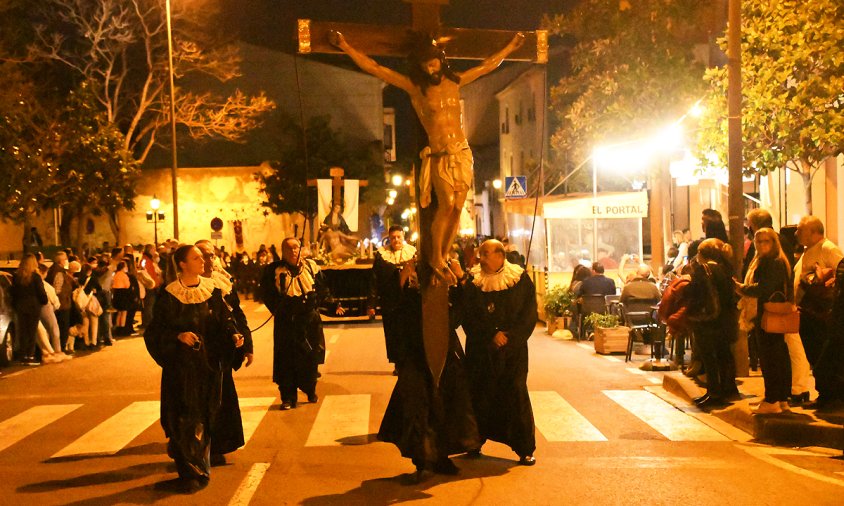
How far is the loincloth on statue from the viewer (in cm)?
764

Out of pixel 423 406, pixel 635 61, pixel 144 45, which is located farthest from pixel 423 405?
pixel 144 45

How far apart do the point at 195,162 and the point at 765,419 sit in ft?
143

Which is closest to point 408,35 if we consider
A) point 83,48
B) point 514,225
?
point 514,225

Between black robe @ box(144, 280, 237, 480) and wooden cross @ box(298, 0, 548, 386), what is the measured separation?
5.95ft

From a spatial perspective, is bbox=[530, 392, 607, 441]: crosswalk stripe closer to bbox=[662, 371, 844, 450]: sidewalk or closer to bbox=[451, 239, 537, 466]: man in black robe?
bbox=[451, 239, 537, 466]: man in black robe

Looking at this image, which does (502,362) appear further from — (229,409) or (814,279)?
(814,279)

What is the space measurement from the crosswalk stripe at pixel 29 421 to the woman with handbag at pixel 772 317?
24.5 feet

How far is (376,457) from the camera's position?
29.4 feet

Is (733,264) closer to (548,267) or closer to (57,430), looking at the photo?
(57,430)

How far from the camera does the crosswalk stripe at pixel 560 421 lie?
31.9 feet

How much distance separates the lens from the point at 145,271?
863 inches

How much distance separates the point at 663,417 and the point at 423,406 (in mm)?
3853

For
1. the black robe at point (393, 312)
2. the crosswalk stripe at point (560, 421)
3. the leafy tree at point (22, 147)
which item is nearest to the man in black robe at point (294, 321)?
the crosswalk stripe at point (560, 421)

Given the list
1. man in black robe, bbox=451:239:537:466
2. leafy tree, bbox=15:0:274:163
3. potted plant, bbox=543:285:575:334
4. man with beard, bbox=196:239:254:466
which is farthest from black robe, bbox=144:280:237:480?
leafy tree, bbox=15:0:274:163
